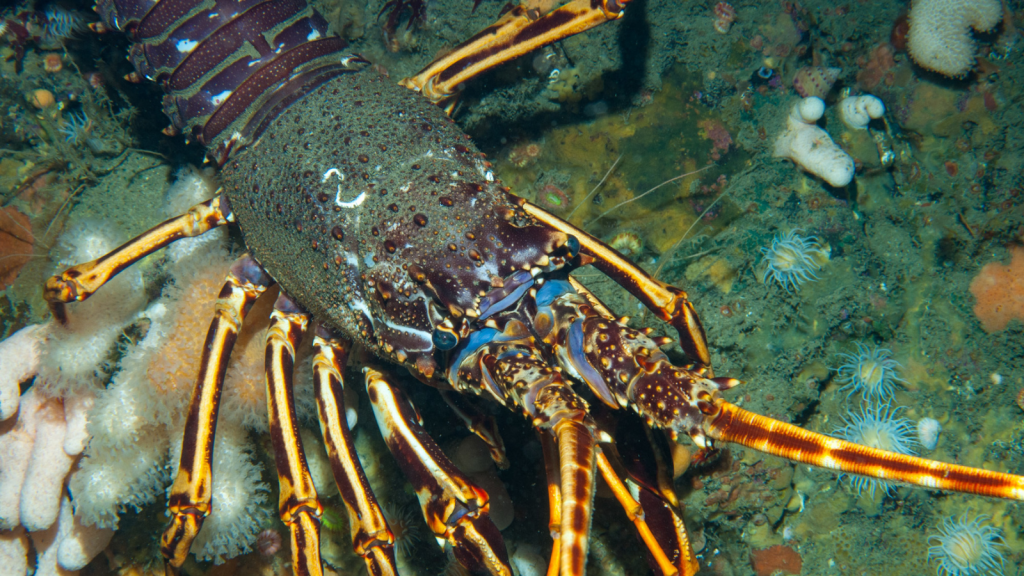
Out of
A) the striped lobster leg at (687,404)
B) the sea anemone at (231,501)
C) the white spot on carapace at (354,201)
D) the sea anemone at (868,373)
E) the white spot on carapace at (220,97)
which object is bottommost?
the sea anemone at (868,373)

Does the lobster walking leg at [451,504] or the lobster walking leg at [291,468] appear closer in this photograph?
the lobster walking leg at [451,504]

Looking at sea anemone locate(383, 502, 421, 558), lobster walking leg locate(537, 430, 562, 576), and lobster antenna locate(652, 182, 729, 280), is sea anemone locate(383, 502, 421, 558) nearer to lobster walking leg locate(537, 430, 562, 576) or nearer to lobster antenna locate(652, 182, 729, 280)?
lobster walking leg locate(537, 430, 562, 576)

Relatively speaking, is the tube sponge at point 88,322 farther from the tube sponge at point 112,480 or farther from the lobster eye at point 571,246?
the lobster eye at point 571,246

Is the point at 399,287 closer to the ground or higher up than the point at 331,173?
closer to the ground

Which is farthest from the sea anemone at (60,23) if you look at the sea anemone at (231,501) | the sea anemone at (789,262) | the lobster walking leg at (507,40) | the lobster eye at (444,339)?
the sea anemone at (789,262)

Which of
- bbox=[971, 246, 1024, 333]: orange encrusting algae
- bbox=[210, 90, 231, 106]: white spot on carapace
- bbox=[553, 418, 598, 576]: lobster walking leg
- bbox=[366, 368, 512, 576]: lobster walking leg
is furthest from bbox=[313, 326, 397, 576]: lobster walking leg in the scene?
bbox=[971, 246, 1024, 333]: orange encrusting algae

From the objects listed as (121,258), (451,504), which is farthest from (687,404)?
(121,258)

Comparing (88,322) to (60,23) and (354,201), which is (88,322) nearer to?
(354,201)
